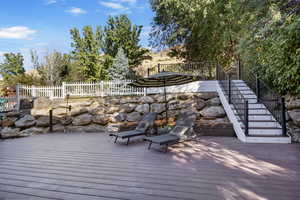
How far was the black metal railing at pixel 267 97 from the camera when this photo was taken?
189 inches

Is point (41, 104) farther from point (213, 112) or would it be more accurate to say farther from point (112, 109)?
point (213, 112)

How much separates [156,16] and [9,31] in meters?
13.4

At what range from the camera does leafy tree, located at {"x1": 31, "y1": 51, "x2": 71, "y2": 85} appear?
16625mm

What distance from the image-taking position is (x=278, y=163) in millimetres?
3166

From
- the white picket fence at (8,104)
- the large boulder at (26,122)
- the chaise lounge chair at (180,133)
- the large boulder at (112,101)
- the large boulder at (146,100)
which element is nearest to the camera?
the chaise lounge chair at (180,133)

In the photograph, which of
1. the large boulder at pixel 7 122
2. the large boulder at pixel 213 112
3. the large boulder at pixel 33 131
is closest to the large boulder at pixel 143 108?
the large boulder at pixel 213 112

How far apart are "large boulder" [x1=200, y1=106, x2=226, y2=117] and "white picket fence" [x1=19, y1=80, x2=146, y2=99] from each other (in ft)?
9.93

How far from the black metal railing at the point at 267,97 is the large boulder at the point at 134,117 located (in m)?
4.59

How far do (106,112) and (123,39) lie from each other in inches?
432

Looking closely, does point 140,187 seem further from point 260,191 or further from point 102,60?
point 102,60

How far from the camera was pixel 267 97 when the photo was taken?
Answer: 6.26 m

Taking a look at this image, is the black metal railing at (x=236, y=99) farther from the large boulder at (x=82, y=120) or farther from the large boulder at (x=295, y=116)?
the large boulder at (x=82, y=120)

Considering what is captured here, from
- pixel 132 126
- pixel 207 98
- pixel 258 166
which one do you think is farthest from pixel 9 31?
pixel 258 166

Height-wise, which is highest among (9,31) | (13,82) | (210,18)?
(9,31)
